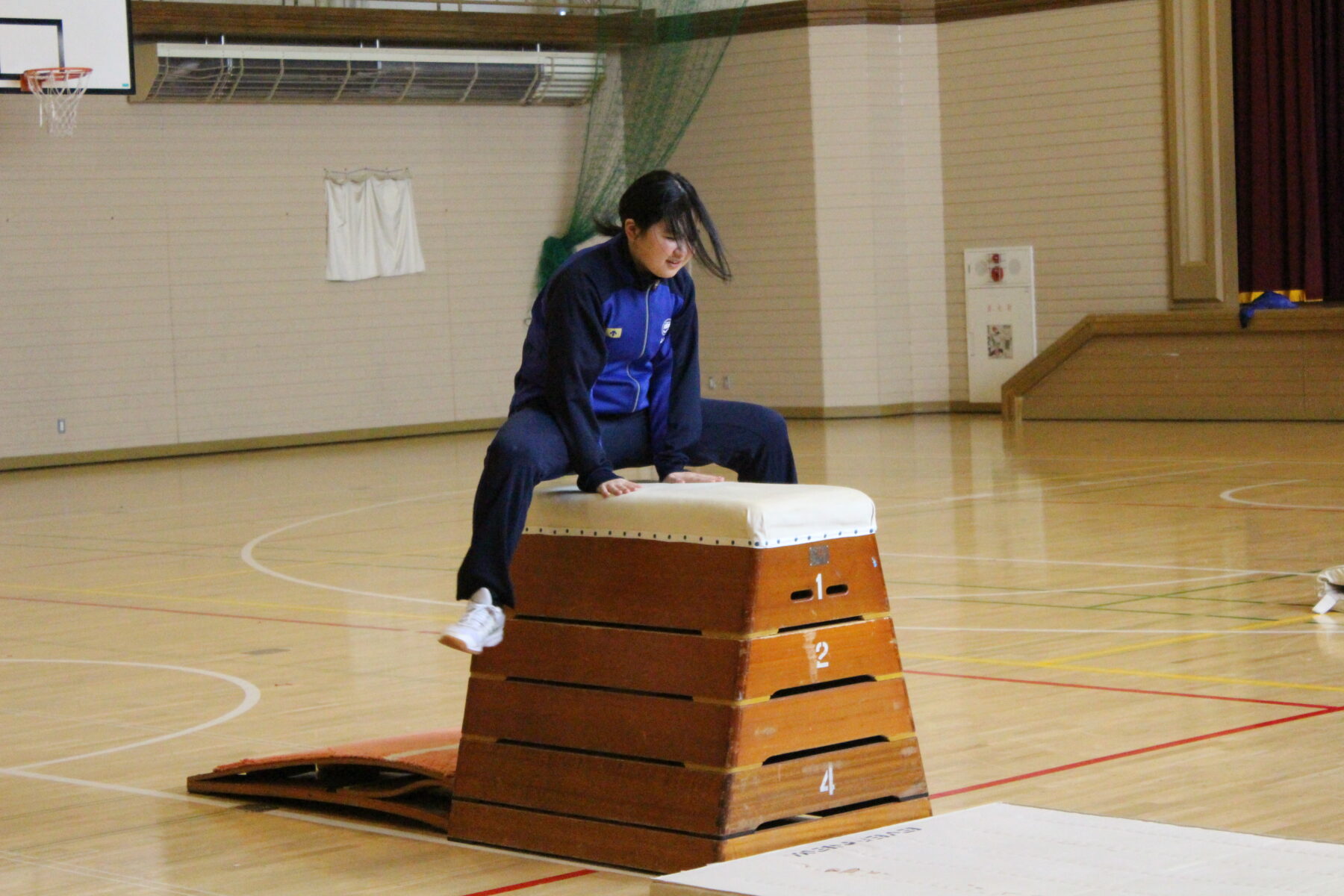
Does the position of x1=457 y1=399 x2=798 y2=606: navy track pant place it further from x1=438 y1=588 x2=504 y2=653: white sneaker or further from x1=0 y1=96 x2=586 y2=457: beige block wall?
x1=0 y1=96 x2=586 y2=457: beige block wall

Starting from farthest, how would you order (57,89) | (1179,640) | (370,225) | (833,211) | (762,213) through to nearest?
(762,213) < (370,225) < (833,211) < (57,89) < (1179,640)

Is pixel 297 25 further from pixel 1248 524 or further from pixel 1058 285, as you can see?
pixel 1248 524

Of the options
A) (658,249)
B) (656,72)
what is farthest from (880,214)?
(658,249)

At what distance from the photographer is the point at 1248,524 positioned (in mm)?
9250

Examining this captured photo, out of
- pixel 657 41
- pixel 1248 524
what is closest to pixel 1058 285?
pixel 657 41

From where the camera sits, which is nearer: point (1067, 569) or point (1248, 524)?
point (1067, 569)

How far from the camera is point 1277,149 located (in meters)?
16.6

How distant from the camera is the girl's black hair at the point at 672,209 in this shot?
425 centimetres

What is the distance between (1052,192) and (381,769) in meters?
14.1

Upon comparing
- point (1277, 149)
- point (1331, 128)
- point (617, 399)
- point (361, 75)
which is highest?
point (361, 75)

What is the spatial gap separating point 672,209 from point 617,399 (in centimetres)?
53

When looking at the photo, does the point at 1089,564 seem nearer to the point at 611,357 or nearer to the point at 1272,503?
the point at 1272,503

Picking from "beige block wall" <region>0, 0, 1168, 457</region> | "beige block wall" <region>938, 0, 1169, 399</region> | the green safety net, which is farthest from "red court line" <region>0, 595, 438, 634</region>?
"beige block wall" <region>938, 0, 1169, 399</region>

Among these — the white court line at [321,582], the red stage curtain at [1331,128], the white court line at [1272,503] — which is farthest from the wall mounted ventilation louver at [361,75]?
the white court line at [1272,503]
